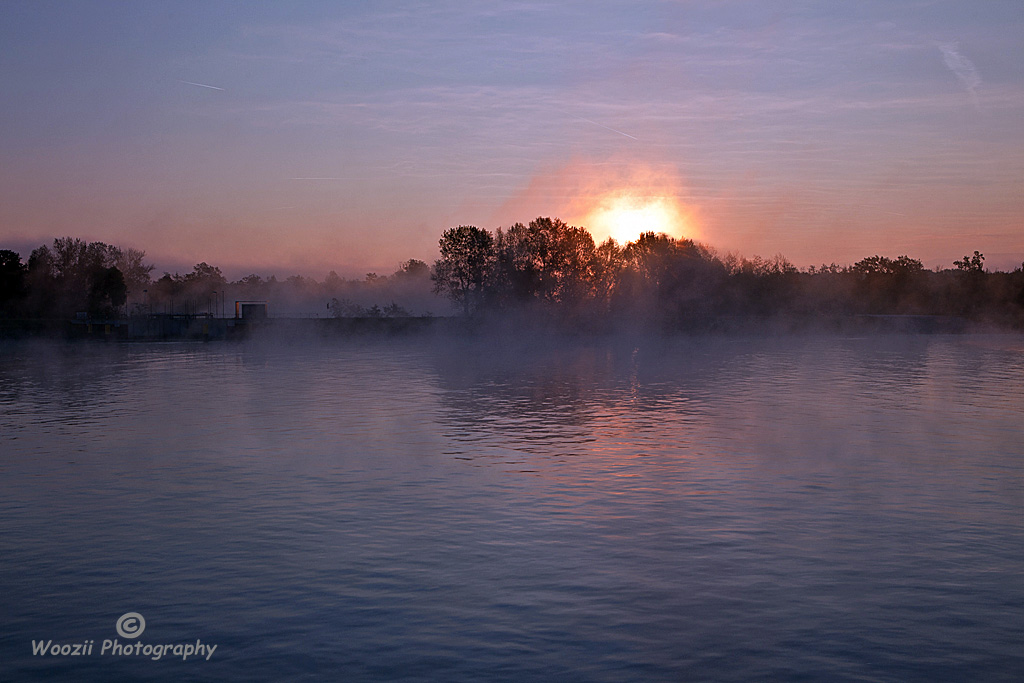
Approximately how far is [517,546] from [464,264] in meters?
148

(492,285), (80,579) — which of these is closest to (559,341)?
(492,285)

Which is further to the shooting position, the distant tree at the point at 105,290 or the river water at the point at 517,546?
the distant tree at the point at 105,290

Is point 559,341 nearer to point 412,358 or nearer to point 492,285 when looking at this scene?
point 492,285

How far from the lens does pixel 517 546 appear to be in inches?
695

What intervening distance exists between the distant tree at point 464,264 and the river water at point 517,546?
122m

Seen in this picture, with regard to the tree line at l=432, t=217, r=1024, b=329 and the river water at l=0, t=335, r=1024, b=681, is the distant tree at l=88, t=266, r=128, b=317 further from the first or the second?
the river water at l=0, t=335, r=1024, b=681

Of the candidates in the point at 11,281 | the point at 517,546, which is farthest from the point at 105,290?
the point at 517,546

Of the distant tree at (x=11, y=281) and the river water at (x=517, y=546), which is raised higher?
the distant tree at (x=11, y=281)

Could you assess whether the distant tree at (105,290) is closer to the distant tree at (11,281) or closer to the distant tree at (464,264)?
the distant tree at (11,281)

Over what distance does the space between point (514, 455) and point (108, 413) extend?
2539 cm

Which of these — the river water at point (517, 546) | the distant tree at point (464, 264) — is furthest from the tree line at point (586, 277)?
the river water at point (517, 546)

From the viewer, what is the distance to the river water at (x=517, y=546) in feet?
39.4

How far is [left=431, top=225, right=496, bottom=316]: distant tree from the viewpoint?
16288 centimetres

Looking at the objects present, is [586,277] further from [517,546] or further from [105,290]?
[517,546]
